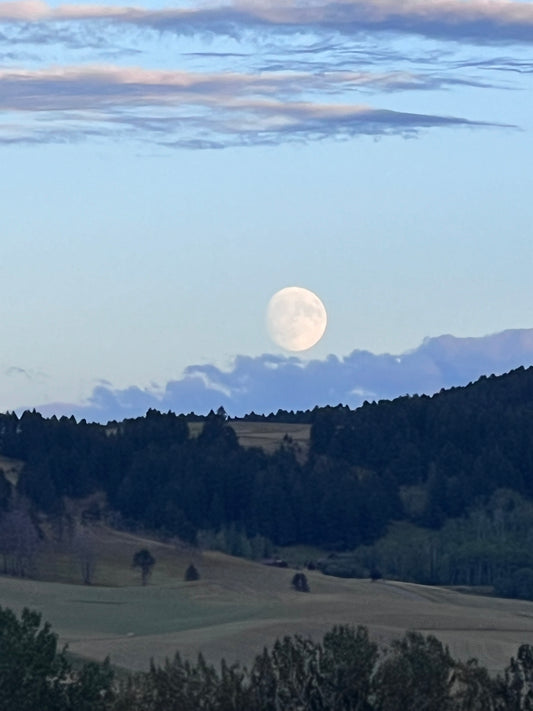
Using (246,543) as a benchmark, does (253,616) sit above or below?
below

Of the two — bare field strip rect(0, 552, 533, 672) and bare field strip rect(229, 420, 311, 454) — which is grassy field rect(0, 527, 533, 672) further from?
bare field strip rect(229, 420, 311, 454)

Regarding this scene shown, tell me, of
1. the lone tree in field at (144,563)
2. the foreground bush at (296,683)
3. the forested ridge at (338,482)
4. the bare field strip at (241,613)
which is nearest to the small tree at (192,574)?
the bare field strip at (241,613)

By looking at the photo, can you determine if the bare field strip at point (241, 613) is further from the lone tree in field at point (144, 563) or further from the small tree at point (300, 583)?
the lone tree in field at point (144, 563)

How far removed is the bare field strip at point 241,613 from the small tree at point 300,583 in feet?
1.65

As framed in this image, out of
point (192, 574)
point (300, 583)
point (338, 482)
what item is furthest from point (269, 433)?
point (300, 583)

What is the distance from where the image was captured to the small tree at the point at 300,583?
106 meters

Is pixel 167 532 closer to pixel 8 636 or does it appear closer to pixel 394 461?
pixel 394 461

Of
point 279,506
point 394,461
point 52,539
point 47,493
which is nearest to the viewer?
point 52,539

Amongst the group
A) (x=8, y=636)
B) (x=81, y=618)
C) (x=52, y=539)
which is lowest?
(x=8, y=636)

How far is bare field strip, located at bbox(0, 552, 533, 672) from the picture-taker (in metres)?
73.3

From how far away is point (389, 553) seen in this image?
428ft

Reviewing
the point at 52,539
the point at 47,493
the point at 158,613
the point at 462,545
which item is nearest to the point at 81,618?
the point at 158,613

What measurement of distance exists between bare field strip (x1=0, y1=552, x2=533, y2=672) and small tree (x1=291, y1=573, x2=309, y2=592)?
50 centimetres

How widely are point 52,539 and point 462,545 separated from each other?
30.2 meters
